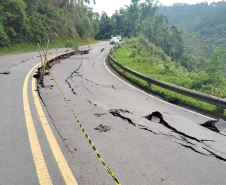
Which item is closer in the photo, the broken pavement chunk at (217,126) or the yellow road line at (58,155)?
the yellow road line at (58,155)

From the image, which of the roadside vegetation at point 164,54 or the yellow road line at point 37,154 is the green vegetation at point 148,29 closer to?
the roadside vegetation at point 164,54

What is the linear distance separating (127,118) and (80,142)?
5.60 ft

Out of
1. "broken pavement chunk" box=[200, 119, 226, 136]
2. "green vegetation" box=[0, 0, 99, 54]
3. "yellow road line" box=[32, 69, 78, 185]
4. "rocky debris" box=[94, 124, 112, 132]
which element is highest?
"green vegetation" box=[0, 0, 99, 54]

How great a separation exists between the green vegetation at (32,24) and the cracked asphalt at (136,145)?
1811 centimetres

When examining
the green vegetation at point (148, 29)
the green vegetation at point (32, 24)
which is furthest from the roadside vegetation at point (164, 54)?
the green vegetation at point (32, 24)

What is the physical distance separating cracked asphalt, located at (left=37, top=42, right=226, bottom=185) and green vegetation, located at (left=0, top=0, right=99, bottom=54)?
18.1 metres

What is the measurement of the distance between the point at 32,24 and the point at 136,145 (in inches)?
1142

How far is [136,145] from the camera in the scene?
3.52m

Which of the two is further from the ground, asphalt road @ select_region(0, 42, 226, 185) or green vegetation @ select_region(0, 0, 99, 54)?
green vegetation @ select_region(0, 0, 99, 54)

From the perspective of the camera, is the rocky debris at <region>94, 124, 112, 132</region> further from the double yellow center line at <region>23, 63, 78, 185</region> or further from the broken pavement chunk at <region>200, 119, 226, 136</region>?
the broken pavement chunk at <region>200, 119, 226, 136</region>

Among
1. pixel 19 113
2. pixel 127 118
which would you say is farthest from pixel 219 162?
pixel 19 113

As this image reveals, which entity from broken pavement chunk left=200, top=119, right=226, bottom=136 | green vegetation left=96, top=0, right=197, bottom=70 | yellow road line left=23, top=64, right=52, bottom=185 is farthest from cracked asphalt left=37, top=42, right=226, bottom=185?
green vegetation left=96, top=0, right=197, bottom=70

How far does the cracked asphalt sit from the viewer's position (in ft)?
8.88

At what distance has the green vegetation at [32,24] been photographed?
2049cm
